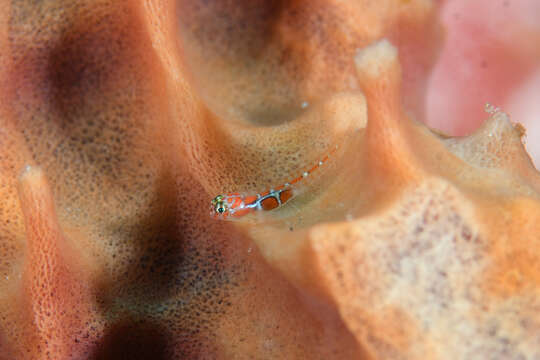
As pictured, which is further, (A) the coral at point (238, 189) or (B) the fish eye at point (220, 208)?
(B) the fish eye at point (220, 208)

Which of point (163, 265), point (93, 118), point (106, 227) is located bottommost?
point (163, 265)

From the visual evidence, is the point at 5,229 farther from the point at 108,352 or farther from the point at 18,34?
the point at 18,34

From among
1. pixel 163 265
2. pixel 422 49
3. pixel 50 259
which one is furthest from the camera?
pixel 422 49

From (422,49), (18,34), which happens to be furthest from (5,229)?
(422,49)

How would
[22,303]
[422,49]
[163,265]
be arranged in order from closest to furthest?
[22,303] → [163,265] → [422,49]

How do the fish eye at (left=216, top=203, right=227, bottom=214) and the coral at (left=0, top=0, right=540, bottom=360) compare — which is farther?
the fish eye at (left=216, top=203, right=227, bottom=214)
